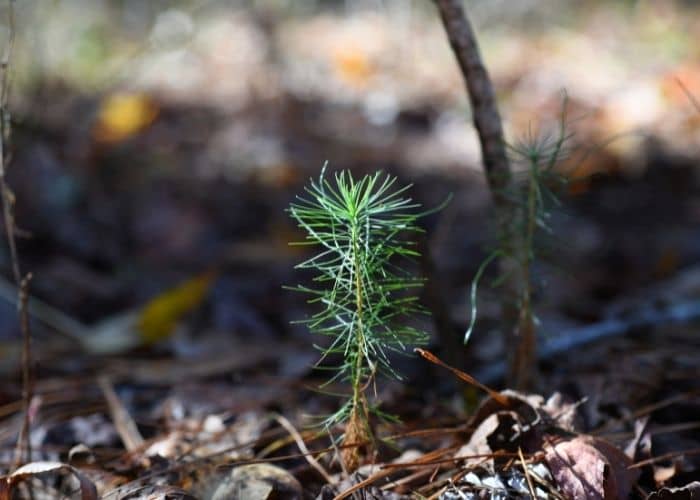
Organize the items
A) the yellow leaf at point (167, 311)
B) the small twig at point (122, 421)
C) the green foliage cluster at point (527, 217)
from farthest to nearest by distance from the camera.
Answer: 1. the yellow leaf at point (167, 311)
2. the small twig at point (122, 421)
3. the green foliage cluster at point (527, 217)

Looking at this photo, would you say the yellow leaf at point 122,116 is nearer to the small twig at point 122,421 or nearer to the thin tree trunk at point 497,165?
the small twig at point 122,421

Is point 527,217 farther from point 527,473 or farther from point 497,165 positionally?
point 527,473

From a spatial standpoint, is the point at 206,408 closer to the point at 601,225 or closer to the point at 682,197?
the point at 601,225

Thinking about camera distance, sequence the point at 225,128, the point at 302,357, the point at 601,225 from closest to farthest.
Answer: the point at 302,357, the point at 601,225, the point at 225,128

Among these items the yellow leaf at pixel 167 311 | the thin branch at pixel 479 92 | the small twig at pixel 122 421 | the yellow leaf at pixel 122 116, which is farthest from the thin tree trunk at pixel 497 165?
the yellow leaf at pixel 122 116

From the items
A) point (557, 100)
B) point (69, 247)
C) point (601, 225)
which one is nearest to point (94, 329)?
point (69, 247)

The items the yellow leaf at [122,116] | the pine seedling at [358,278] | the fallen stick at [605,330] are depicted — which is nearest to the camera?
the pine seedling at [358,278]

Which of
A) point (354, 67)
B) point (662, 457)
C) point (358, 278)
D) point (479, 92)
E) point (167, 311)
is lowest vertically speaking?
point (662, 457)

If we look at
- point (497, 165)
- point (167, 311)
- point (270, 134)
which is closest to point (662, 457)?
point (497, 165)
